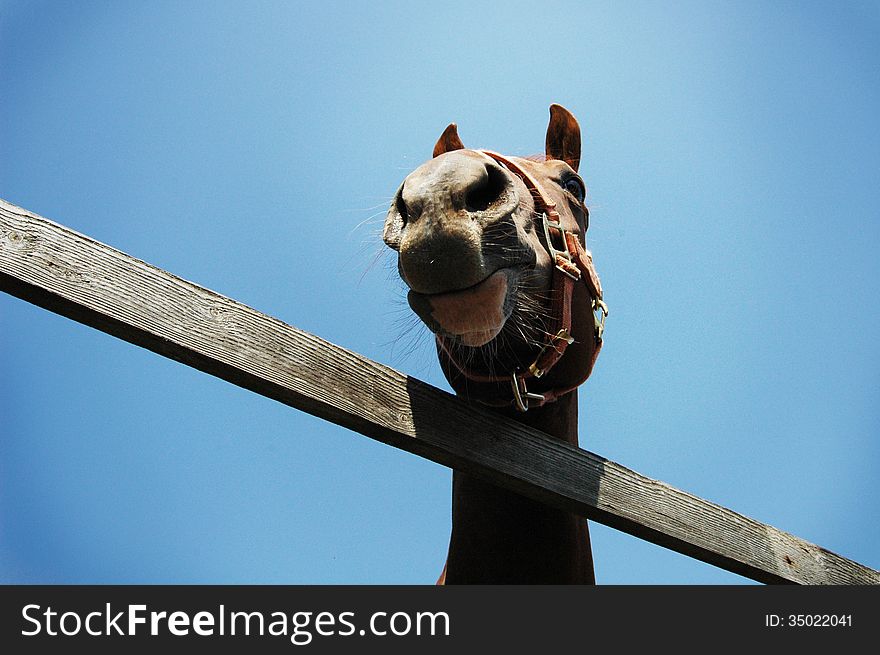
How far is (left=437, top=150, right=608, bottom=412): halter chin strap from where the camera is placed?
234cm

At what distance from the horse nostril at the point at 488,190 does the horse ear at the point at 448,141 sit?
114cm

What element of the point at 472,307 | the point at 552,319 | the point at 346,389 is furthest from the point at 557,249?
the point at 346,389

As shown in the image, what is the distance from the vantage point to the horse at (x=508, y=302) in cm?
194

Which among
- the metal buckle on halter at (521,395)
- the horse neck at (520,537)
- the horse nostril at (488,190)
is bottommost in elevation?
the horse neck at (520,537)

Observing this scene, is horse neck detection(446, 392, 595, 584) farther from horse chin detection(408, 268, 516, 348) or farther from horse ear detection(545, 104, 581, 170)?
horse ear detection(545, 104, 581, 170)

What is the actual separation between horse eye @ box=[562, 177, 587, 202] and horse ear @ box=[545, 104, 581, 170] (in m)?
0.25

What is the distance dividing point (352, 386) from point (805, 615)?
5.52 ft

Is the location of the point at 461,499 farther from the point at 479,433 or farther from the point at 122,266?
the point at 122,266

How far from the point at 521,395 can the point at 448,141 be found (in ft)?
4.36

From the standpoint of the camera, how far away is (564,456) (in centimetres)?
237

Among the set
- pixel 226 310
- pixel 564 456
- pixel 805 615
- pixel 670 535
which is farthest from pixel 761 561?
pixel 226 310

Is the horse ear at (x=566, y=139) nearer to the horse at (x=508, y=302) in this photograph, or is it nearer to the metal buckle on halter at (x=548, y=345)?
the horse at (x=508, y=302)

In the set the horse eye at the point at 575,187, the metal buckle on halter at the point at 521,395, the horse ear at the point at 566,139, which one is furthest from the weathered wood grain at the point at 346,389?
the horse ear at the point at 566,139

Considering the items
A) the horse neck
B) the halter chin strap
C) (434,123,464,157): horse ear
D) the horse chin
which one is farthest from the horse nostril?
(434,123,464,157): horse ear
